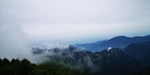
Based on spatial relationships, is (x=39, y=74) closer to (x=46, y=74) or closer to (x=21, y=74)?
(x=46, y=74)

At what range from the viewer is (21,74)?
6612cm

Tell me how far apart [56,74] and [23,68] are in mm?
15650

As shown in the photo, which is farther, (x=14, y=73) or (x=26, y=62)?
(x=26, y=62)

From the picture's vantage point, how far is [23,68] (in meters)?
67.8

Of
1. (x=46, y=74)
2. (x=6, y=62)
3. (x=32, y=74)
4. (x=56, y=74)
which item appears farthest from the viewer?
(x=6, y=62)

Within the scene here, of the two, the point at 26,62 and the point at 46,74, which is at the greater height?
the point at 26,62

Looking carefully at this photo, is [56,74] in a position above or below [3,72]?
below

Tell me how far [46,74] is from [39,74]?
5.29 m

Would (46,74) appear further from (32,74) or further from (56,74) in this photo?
(56,74)

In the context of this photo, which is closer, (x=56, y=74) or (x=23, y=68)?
(x=23, y=68)

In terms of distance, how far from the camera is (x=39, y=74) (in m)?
60.3

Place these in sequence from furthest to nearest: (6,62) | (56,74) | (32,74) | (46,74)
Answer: (6,62) → (56,74) → (46,74) → (32,74)

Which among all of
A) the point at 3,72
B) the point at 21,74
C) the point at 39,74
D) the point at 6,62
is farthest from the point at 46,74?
the point at 6,62

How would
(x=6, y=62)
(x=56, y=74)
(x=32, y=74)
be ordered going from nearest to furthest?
1. (x=32, y=74)
2. (x=56, y=74)
3. (x=6, y=62)
